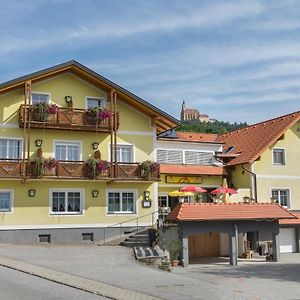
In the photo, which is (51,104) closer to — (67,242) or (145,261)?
(67,242)

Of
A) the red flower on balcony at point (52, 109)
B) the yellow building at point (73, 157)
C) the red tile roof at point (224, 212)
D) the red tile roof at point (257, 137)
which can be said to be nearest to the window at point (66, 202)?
the yellow building at point (73, 157)

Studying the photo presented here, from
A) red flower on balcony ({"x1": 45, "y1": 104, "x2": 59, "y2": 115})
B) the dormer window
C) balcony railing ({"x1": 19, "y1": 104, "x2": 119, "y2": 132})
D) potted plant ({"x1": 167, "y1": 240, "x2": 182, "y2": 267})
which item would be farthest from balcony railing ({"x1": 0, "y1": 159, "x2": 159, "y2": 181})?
the dormer window

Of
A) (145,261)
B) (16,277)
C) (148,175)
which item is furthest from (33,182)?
(16,277)

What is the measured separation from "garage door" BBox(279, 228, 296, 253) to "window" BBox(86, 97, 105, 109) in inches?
547

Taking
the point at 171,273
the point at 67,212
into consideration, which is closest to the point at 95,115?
the point at 67,212

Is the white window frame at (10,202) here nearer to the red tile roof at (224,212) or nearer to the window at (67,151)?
the window at (67,151)

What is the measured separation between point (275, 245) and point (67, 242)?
436 inches

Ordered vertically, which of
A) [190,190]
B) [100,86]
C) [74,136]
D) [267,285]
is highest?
[100,86]

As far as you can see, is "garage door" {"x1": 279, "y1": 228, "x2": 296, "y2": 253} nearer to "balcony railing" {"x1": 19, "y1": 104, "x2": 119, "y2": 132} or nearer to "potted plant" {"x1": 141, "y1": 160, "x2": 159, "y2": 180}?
"potted plant" {"x1": 141, "y1": 160, "x2": 159, "y2": 180}

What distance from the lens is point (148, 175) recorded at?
27.6m

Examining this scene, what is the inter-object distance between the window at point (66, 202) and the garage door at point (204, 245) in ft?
21.8

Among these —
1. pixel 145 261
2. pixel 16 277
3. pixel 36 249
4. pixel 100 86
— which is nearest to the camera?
pixel 16 277

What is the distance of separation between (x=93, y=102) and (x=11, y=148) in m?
5.30

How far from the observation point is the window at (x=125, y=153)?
93.7 ft
